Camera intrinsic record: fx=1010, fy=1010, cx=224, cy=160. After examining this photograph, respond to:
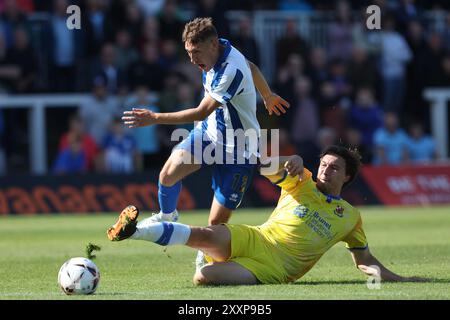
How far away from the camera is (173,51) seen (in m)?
22.3

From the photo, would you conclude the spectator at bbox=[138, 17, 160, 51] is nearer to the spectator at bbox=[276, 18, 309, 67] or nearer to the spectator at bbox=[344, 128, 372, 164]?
the spectator at bbox=[276, 18, 309, 67]

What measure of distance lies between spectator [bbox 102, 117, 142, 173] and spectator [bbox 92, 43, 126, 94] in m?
0.71

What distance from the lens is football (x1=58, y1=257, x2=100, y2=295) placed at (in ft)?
26.7

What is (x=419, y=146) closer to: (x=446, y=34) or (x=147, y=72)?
(x=446, y=34)

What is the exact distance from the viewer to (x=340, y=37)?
2459 cm

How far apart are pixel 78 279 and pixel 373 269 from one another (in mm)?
2675

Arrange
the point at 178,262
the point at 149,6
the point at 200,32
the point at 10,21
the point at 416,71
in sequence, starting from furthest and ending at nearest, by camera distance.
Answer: the point at 416,71 < the point at 149,6 < the point at 10,21 < the point at 178,262 < the point at 200,32

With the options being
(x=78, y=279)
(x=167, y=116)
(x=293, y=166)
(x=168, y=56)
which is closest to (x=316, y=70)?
(x=168, y=56)

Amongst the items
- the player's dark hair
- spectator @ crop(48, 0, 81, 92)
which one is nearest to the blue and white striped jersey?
the player's dark hair

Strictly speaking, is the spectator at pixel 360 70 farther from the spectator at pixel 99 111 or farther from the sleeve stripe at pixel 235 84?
the sleeve stripe at pixel 235 84

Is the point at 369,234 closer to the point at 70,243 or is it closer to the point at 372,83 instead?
the point at 70,243

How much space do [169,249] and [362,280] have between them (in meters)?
4.75

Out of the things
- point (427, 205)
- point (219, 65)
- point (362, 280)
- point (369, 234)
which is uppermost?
point (219, 65)
